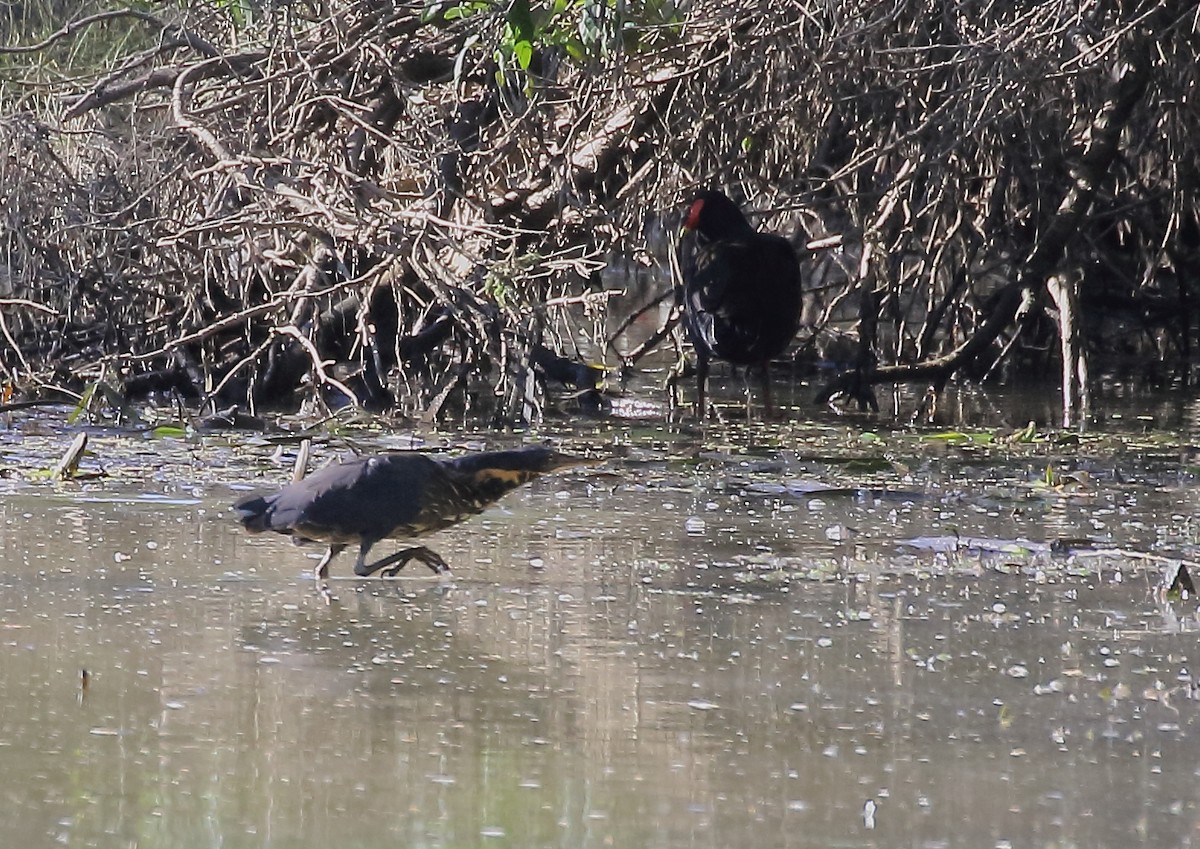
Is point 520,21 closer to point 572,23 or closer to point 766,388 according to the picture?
point 572,23

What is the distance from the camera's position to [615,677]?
361cm

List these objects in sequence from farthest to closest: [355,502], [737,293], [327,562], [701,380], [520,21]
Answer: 1. [701,380]
2. [737,293]
3. [520,21]
4. [327,562]
5. [355,502]

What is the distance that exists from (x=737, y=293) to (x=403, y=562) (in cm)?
386

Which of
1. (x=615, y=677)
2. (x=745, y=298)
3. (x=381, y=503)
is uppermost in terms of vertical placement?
(x=745, y=298)

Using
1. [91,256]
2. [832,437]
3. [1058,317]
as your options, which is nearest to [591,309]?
[832,437]

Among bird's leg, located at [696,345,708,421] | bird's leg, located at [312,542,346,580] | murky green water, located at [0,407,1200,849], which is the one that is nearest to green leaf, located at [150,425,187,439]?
murky green water, located at [0,407,1200,849]

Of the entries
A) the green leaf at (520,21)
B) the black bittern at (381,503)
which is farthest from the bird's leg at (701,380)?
the black bittern at (381,503)

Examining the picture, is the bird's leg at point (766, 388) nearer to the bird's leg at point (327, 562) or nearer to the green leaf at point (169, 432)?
the green leaf at point (169, 432)

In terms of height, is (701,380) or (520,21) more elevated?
(520,21)

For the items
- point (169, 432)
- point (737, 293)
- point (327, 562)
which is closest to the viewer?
point (327, 562)

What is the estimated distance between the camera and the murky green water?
277 cm

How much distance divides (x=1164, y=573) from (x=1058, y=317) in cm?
459

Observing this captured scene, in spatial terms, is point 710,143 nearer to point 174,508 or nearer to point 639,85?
point 639,85

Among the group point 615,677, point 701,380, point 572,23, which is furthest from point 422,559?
point 701,380
